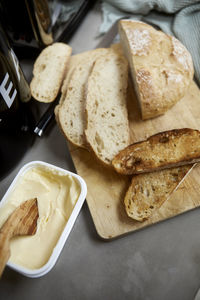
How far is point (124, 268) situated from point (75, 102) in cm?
73

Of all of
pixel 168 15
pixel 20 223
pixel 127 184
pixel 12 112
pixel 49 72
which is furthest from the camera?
pixel 168 15

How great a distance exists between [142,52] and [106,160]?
20.8 inches

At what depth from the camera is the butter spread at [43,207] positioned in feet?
2.86

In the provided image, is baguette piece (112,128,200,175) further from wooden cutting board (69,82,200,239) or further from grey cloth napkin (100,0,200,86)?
grey cloth napkin (100,0,200,86)

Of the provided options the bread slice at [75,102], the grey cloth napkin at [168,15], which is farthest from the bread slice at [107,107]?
the grey cloth napkin at [168,15]

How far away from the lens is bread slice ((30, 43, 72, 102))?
51.4 inches

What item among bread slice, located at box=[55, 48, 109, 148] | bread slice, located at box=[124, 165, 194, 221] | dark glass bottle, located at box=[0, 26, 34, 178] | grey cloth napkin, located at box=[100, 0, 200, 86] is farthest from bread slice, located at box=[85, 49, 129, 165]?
grey cloth napkin, located at box=[100, 0, 200, 86]

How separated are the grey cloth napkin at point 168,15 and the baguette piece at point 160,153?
1.38 feet

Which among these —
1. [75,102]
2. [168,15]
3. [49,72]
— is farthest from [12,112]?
[168,15]

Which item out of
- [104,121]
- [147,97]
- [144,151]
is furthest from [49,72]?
[144,151]

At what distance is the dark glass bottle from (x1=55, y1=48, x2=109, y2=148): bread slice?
0.15 metres

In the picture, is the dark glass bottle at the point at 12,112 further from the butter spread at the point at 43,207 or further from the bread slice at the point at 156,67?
the bread slice at the point at 156,67

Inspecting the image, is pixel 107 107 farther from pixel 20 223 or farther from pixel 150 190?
pixel 20 223

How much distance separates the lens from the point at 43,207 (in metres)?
0.96
